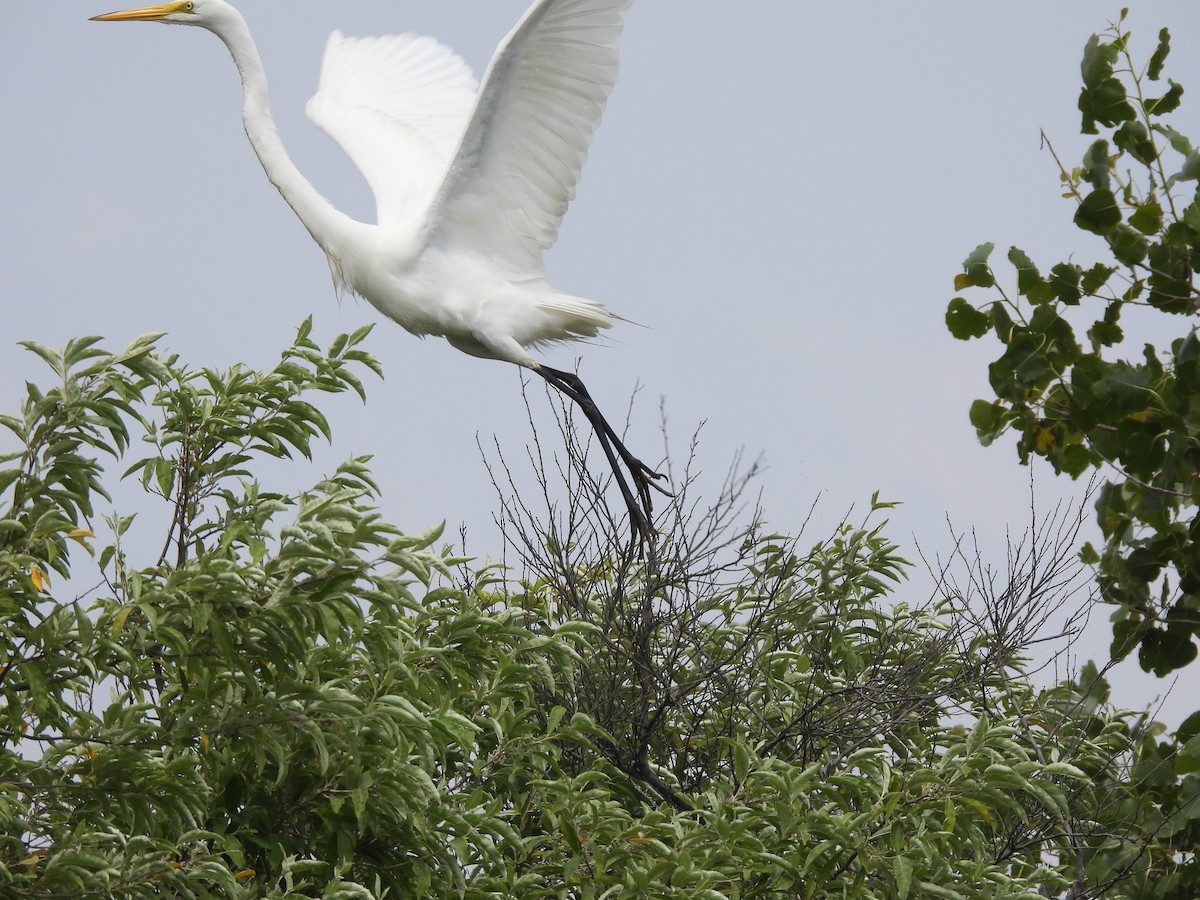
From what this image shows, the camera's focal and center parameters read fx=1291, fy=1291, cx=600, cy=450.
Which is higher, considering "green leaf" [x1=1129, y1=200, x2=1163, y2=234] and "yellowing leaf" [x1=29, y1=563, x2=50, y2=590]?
"green leaf" [x1=1129, y1=200, x2=1163, y2=234]

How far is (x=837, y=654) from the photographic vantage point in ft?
16.2

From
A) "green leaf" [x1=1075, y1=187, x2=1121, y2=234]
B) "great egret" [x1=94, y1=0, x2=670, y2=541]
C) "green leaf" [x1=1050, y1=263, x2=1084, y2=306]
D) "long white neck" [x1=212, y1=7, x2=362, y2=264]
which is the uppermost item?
"long white neck" [x1=212, y1=7, x2=362, y2=264]

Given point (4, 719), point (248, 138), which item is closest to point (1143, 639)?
point (4, 719)

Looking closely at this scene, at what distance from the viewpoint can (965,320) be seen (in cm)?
358

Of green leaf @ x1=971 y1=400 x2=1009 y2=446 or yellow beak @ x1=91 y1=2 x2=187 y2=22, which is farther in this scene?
yellow beak @ x1=91 y1=2 x2=187 y2=22

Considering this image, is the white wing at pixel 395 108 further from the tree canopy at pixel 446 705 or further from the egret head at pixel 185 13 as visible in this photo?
the tree canopy at pixel 446 705

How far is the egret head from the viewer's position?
220 inches

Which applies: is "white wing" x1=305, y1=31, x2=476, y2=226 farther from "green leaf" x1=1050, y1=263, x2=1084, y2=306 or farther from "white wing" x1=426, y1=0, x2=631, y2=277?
"green leaf" x1=1050, y1=263, x2=1084, y2=306

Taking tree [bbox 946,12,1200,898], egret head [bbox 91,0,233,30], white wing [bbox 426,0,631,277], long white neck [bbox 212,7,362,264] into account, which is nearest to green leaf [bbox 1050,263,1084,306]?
tree [bbox 946,12,1200,898]

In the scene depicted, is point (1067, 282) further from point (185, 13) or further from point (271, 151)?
point (185, 13)

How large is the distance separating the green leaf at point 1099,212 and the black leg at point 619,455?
185cm

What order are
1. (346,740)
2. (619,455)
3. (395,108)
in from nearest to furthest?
1. (346,740)
2. (619,455)
3. (395,108)

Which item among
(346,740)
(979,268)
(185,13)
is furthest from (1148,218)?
(185,13)

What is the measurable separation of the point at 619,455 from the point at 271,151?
2.11 m
